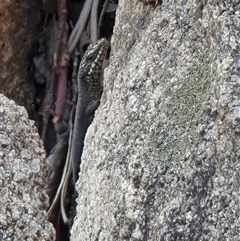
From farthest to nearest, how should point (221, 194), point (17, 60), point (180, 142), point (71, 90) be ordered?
point (71, 90) → point (17, 60) → point (180, 142) → point (221, 194)

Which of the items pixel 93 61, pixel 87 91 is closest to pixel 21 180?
pixel 93 61

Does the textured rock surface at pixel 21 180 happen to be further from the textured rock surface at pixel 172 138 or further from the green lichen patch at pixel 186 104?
the green lichen patch at pixel 186 104

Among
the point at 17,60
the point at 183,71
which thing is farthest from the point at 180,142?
the point at 17,60

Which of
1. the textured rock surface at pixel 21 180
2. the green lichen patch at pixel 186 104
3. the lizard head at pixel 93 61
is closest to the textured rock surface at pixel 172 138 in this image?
the green lichen patch at pixel 186 104

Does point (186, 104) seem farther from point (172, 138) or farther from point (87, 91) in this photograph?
point (87, 91)

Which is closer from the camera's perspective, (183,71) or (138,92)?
(183,71)

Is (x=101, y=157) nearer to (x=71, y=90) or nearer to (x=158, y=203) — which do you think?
(x=158, y=203)

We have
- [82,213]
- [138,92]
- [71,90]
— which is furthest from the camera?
[71,90]
